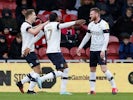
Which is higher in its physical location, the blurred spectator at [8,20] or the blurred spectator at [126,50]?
the blurred spectator at [8,20]

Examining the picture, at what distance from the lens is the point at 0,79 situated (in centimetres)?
2052

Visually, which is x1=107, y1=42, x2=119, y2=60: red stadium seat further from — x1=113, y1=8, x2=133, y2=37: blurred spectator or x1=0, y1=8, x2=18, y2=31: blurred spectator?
x1=0, y1=8, x2=18, y2=31: blurred spectator

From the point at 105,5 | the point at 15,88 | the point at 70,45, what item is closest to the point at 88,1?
the point at 105,5

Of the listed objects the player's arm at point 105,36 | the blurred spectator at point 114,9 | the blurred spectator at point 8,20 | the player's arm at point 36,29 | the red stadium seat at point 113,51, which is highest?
the blurred spectator at point 114,9

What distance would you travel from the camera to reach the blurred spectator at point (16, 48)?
863 inches

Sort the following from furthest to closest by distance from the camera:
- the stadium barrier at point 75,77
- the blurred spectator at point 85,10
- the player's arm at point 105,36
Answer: the blurred spectator at point 85,10
the stadium barrier at point 75,77
the player's arm at point 105,36

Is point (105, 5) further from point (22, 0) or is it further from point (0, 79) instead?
point (0, 79)

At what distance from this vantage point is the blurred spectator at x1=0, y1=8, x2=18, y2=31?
23125mm

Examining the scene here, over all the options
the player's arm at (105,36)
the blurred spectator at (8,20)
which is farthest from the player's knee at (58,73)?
the blurred spectator at (8,20)

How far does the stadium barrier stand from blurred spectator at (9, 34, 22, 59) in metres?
1.34

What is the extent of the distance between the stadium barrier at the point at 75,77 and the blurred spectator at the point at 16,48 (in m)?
1.34

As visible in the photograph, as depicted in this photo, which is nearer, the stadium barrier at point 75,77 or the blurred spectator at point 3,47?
the stadium barrier at point 75,77

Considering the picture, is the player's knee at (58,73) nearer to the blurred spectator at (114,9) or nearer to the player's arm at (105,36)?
the player's arm at (105,36)

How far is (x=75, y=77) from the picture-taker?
20688mm
